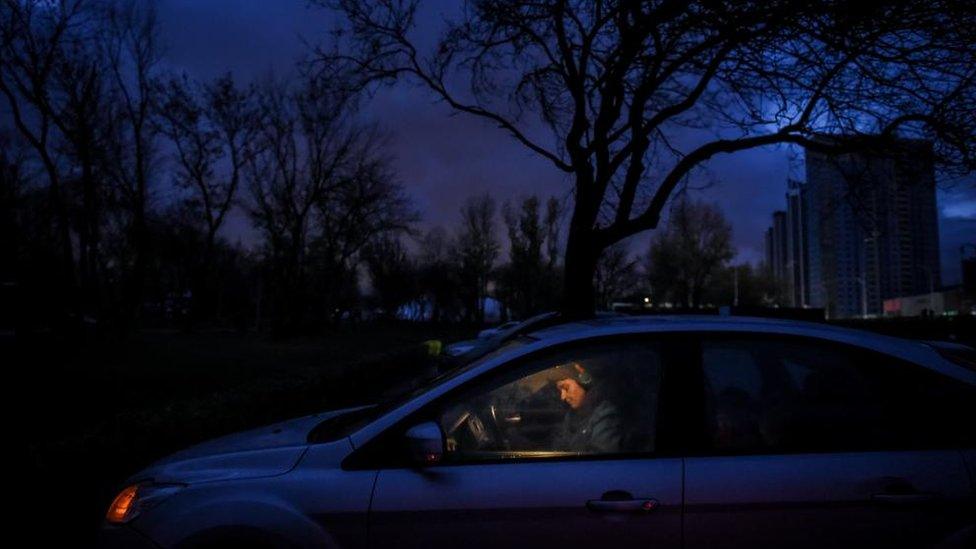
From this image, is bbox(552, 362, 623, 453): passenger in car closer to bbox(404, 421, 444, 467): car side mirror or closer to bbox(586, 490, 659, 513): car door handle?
bbox(586, 490, 659, 513): car door handle

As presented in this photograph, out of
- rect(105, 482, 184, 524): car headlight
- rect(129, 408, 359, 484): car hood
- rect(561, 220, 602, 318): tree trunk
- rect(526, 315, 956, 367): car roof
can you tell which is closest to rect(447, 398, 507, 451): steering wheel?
rect(526, 315, 956, 367): car roof

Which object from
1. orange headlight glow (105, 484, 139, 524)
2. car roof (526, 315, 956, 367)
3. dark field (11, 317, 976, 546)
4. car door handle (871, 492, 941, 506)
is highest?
car roof (526, 315, 956, 367)

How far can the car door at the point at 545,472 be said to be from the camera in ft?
8.98

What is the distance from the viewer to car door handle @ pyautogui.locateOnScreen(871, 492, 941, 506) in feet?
8.96

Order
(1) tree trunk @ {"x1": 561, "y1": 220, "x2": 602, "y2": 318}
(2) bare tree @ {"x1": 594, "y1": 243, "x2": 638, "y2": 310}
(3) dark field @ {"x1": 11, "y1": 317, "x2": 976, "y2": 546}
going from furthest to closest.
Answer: (2) bare tree @ {"x1": 594, "y1": 243, "x2": 638, "y2": 310} < (1) tree trunk @ {"x1": 561, "y1": 220, "x2": 602, "y2": 318} < (3) dark field @ {"x1": 11, "y1": 317, "x2": 976, "y2": 546}

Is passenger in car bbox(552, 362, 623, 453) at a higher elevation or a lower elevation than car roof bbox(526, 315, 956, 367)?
lower

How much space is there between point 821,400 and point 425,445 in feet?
5.58

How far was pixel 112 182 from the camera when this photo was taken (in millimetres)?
33219

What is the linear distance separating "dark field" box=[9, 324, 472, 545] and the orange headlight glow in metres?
2.37

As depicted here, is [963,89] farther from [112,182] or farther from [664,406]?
[112,182]

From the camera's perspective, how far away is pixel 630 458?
2.87 m

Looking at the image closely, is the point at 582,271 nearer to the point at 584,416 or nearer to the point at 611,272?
the point at 584,416

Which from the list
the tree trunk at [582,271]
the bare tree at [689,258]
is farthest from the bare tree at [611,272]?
the tree trunk at [582,271]

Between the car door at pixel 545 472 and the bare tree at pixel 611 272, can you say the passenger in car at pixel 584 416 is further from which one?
the bare tree at pixel 611 272
